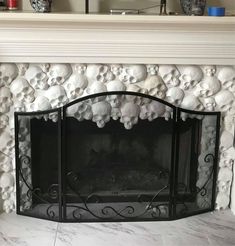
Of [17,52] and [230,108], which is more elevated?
[17,52]

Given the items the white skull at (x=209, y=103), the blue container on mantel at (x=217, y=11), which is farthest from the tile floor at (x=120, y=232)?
Answer: the blue container on mantel at (x=217, y=11)

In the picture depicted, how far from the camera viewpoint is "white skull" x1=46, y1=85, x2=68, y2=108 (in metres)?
2.55

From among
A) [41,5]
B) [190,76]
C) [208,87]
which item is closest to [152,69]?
[190,76]

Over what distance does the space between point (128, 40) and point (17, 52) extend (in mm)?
567

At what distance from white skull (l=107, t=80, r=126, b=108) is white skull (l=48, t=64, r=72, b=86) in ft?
0.74

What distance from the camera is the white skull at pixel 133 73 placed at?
8.34 ft

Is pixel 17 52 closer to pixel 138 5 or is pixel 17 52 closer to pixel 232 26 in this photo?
pixel 138 5

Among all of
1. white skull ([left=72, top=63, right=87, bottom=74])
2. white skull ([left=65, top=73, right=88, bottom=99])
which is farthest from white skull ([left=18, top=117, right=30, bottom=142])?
white skull ([left=72, top=63, right=87, bottom=74])

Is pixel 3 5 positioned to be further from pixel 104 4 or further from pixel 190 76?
pixel 190 76

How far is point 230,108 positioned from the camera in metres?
2.65

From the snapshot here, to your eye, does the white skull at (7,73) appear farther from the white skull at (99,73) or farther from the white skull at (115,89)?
the white skull at (115,89)

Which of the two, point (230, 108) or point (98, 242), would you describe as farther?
point (230, 108)

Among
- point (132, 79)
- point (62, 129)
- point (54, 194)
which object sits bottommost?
point (54, 194)

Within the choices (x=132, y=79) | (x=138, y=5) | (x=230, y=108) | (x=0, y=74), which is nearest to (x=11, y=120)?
(x=0, y=74)
